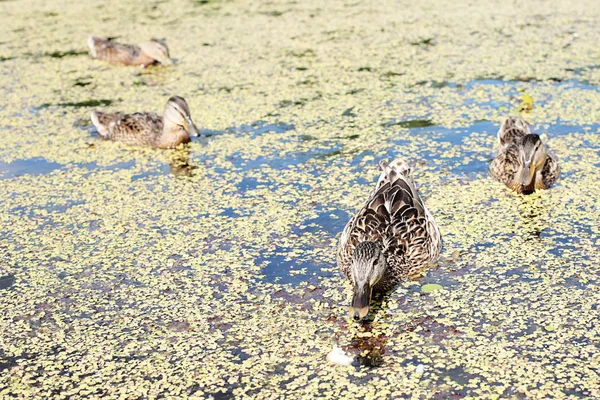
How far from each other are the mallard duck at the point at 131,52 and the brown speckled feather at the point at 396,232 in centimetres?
526

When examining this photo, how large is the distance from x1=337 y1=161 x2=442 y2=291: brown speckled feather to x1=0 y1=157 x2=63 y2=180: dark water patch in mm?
3103

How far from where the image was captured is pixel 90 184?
638cm

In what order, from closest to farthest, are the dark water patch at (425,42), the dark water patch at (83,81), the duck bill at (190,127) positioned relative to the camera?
the duck bill at (190,127), the dark water patch at (83,81), the dark water patch at (425,42)

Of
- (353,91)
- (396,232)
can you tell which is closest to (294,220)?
(396,232)

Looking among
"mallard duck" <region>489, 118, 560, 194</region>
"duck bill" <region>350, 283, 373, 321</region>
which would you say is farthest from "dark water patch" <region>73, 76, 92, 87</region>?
"duck bill" <region>350, 283, 373, 321</region>

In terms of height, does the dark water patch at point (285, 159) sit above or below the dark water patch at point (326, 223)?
below

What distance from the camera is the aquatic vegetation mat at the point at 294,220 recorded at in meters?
3.85

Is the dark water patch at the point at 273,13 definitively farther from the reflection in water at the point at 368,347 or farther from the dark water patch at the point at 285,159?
the reflection in water at the point at 368,347

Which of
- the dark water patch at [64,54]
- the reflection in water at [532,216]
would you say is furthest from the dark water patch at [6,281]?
the dark water patch at [64,54]

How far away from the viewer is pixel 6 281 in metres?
4.82

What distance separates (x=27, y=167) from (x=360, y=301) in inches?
153

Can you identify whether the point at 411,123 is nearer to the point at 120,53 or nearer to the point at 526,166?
the point at 526,166

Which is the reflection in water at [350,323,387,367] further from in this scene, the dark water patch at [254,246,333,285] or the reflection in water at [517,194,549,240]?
the reflection in water at [517,194,549,240]

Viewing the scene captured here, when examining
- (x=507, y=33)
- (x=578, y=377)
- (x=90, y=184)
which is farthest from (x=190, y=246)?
(x=507, y=33)
